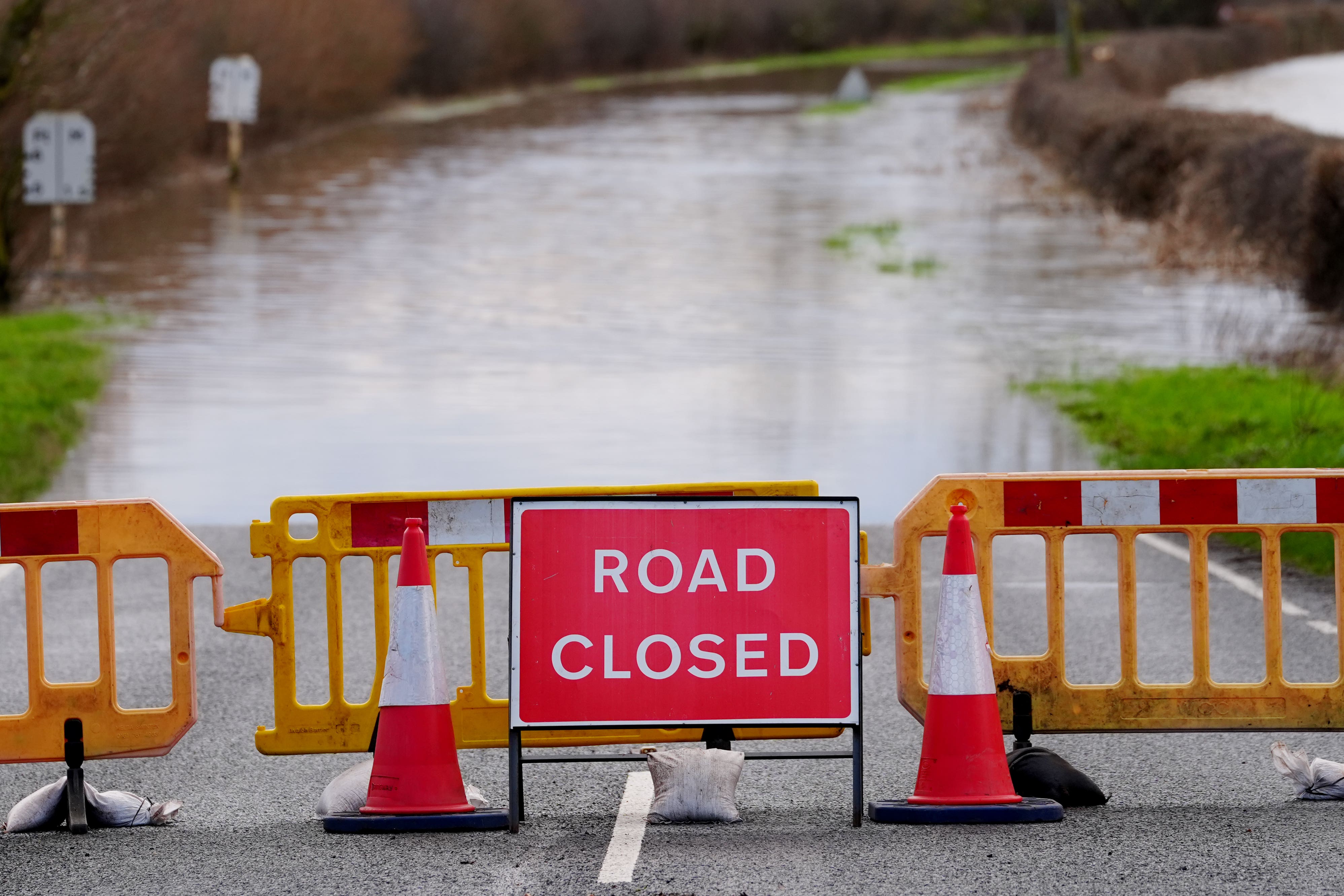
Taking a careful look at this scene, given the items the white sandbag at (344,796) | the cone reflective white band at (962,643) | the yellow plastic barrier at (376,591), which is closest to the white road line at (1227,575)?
the cone reflective white band at (962,643)

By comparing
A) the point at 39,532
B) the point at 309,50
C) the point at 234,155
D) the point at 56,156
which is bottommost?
the point at 39,532

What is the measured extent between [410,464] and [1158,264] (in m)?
12.7

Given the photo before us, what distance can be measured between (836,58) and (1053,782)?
8350 cm

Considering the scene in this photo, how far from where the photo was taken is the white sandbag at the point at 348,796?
240 inches

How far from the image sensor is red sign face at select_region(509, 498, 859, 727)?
19.7 feet

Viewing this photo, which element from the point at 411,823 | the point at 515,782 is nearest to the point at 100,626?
the point at 411,823

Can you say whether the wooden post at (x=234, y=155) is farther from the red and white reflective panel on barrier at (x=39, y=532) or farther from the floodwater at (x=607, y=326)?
the red and white reflective panel on barrier at (x=39, y=532)

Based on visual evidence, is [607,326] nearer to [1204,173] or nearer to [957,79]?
[1204,173]

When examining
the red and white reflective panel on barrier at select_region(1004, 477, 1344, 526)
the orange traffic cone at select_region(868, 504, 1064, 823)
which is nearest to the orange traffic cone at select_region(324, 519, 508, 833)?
the orange traffic cone at select_region(868, 504, 1064, 823)

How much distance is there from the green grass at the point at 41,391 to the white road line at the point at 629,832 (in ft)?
18.9

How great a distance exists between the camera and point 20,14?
17578 mm

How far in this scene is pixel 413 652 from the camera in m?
5.89

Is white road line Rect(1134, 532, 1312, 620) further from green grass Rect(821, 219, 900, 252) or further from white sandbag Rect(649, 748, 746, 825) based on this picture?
green grass Rect(821, 219, 900, 252)

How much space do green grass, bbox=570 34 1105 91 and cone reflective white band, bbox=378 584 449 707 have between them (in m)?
60.1
